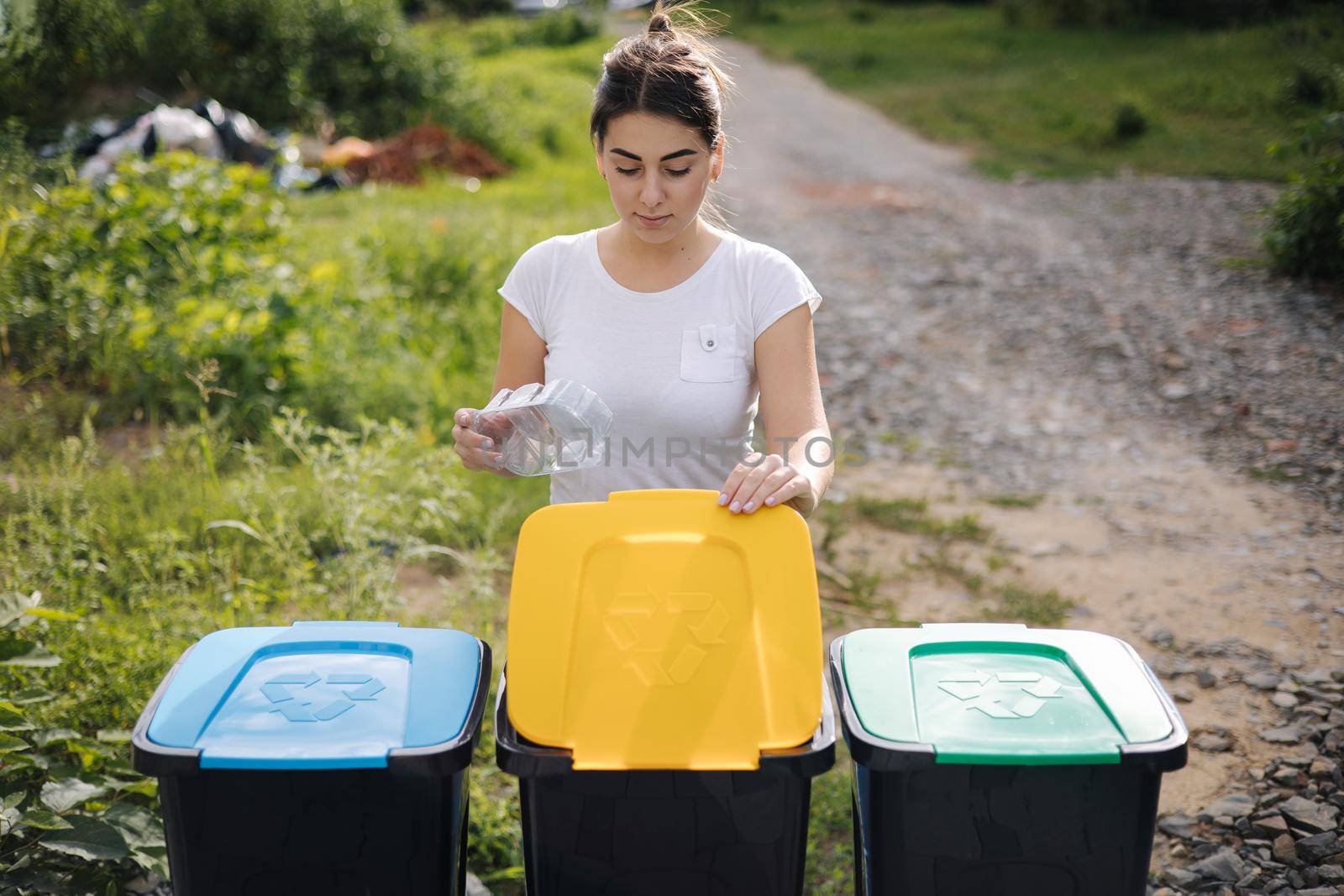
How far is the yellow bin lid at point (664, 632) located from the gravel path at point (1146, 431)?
1389mm

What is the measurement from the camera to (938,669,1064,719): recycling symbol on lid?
1563 millimetres

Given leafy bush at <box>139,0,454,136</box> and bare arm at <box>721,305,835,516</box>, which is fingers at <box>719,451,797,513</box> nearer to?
bare arm at <box>721,305,835,516</box>

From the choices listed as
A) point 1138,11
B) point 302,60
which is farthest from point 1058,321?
point 1138,11

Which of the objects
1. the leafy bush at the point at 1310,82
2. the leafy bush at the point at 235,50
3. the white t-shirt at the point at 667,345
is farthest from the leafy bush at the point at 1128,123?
the white t-shirt at the point at 667,345

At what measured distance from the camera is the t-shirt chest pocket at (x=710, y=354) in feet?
6.68

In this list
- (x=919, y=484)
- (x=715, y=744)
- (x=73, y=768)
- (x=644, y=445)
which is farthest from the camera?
(x=919, y=484)

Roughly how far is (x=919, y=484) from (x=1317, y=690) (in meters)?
1.78

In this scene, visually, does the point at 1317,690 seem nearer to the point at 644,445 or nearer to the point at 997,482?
the point at 997,482

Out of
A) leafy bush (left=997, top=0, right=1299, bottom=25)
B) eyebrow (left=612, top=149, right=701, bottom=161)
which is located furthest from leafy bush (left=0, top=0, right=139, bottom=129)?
leafy bush (left=997, top=0, right=1299, bottom=25)

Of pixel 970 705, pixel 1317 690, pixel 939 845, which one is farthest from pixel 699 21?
pixel 1317 690

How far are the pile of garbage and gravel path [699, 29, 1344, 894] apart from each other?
2.69m

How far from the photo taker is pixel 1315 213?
5664 millimetres

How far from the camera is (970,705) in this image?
1.58 m

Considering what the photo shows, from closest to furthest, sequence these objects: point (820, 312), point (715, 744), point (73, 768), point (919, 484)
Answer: point (715, 744) < point (73, 768) < point (919, 484) < point (820, 312)
